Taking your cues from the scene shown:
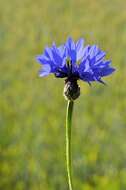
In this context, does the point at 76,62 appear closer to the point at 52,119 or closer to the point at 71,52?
the point at 71,52

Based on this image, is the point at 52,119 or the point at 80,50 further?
the point at 52,119

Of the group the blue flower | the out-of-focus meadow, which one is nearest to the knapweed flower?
the blue flower

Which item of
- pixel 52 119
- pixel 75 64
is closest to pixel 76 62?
pixel 75 64

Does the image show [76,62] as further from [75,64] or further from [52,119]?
[52,119]

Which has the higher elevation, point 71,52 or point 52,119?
point 52,119

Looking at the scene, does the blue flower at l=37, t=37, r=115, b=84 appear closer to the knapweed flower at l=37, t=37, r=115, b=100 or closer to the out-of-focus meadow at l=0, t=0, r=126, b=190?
the knapweed flower at l=37, t=37, r=115, b=100

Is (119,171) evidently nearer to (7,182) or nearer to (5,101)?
(7,182)

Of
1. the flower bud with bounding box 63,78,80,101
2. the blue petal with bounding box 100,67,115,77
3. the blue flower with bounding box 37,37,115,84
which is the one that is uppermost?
the blue flower with bounding box 37,37,115,84
